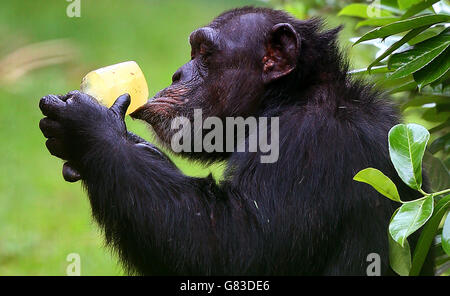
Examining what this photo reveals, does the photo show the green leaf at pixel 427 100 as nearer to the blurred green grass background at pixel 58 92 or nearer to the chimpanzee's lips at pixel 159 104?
the chimpanzee's lips at pixel 159 104

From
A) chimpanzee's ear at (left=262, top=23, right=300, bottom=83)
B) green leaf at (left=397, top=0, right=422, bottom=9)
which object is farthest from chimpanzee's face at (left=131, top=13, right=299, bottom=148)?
green leaf at (left=397, top=0, right=422, bottom=9)

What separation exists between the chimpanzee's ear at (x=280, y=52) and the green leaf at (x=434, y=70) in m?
0.67

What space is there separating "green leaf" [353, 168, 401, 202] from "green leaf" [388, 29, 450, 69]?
533 millimetres

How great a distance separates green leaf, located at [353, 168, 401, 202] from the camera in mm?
2547

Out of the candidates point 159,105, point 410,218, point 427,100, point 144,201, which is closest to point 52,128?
point 144,201

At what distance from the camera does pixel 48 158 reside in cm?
826

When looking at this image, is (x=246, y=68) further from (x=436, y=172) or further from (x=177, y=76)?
(x=436, y=172)

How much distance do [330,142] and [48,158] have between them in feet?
19.2

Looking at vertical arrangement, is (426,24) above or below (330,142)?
above

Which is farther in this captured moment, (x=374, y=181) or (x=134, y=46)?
(x=134, y=46)

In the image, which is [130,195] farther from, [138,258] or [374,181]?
[374,181]

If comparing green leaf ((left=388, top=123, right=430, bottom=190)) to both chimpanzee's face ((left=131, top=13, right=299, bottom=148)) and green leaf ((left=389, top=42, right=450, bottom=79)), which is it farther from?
chimpanzee's face ((left=131, top=13, right=299, bottom=148))

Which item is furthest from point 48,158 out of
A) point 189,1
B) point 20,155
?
point 189,1

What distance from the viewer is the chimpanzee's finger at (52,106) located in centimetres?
296
